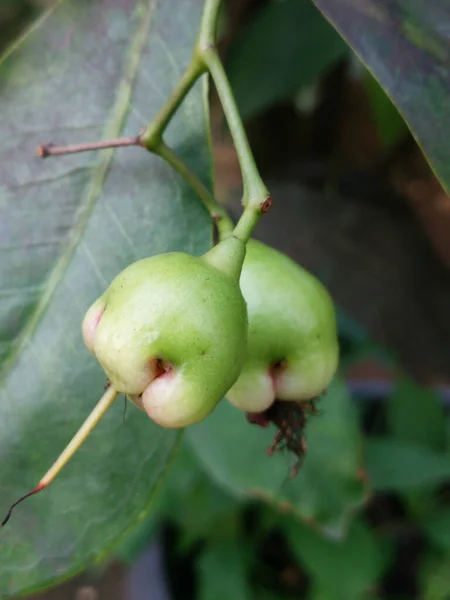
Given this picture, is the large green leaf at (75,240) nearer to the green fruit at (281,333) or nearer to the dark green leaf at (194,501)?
the green fruit at (281,333)

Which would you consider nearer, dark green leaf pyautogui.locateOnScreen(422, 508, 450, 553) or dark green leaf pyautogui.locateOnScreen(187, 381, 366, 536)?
dark green leaf pyautogui.locateOnScreen(187, 381, 366, 536)

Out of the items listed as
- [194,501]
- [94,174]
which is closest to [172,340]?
[94,174]

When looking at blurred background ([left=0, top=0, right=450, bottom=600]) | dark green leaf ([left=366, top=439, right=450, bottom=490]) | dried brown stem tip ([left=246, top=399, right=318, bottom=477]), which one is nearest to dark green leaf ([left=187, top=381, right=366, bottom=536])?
blurred background ([left=0, top=0, right=450, bottom=600])

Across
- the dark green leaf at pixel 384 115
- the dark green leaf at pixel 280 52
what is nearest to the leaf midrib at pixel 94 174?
the dark green leaf at pixel 280 52

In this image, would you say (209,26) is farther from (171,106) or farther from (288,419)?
(288,419)

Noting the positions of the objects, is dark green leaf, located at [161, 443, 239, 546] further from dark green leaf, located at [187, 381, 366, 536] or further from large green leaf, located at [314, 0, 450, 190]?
large green leaf, located at [314, 0, 450, 190]
